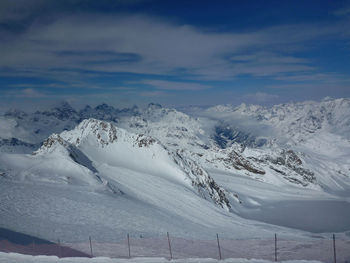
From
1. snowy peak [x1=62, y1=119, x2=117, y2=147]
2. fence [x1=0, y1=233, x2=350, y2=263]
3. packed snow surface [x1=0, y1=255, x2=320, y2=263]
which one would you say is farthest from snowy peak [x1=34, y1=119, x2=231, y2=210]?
packed snow surface [x1=0, y1=255, x2=320, y2=263]

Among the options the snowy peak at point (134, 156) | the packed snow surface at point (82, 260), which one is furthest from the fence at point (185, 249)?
the snowy peak at point (134, 156)

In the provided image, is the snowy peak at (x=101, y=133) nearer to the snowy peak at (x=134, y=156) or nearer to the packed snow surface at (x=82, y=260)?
the snowy peak at (x=134, y=156)

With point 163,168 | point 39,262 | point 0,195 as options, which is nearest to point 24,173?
point 0,195

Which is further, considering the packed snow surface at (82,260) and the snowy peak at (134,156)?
the snowy peak at (134,156)

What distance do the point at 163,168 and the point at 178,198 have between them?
21881mm

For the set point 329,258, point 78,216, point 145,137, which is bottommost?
point 329,258

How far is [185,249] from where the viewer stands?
22.9m

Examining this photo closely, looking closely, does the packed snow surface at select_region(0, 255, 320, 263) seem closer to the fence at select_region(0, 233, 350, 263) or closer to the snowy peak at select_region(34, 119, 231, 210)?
the fence at select_region(0, 233, 350, 263)

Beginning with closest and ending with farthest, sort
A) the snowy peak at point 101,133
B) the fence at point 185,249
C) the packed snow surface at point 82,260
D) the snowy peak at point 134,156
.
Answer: the packed snow surface at point 82,260 → the fence at point 185,249 → the snowy peak at point 134,156 → the snowy peak at point 101,133

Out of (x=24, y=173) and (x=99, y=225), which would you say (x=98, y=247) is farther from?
(x=24, y=173)

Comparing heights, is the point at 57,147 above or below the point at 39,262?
above

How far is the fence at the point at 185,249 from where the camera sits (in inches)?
773

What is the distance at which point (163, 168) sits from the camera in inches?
3000

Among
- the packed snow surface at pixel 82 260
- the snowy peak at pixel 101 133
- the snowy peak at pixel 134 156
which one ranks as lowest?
the packed snow surface at pixel 82 260
